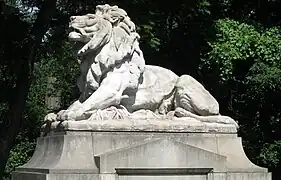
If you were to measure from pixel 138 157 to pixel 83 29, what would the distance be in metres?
1.80

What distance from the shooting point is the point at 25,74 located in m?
19.9

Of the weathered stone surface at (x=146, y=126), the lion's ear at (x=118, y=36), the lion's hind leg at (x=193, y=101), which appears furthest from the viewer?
the lion's hind leg at (x=193, y=101)

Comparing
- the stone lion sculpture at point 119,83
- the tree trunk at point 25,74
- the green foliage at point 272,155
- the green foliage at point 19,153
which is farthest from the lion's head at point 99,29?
the green foliage at point 19,153

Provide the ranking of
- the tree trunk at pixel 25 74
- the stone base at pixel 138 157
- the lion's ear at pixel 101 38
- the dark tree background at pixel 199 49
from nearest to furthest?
the stone base at pixel 138 157 → the lion's ear at pixel 101 38 → the tree trunk at pixel 25 74 → the dark tree background at pixel 199 49

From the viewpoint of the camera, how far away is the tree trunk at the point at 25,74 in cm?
1923

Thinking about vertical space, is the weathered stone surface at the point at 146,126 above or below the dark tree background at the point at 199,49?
below

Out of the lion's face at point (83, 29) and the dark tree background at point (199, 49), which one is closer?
the lion's face at point (83, 29)

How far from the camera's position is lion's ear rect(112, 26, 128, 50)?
10.0 m

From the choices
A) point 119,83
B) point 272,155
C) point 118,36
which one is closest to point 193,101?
point 119,83

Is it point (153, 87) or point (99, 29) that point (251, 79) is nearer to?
point (153, 87)

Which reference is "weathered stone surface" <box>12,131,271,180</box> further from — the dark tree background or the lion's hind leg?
the dark tree background

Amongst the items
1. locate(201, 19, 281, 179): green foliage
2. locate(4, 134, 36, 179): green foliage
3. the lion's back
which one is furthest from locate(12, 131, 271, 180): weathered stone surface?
locate(4, 134, 36, 179): green foliage

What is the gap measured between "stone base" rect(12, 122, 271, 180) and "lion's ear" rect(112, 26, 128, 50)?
1.20 metres

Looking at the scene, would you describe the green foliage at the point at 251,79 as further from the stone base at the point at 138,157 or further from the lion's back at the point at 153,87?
the stone base at the point at 138,157
